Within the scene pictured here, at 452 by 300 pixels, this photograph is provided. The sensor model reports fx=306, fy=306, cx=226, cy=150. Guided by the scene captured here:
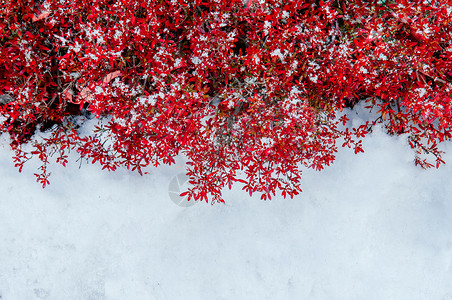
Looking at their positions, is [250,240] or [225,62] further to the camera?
[250,240]

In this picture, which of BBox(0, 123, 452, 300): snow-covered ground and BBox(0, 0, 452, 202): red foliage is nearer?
BBox(0, 0, 452, 202): red foliage

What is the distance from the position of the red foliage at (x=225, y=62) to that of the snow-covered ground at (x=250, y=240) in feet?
3.31

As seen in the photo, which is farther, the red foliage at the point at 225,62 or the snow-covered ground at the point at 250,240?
the snow-covered ground at the point at 250,240

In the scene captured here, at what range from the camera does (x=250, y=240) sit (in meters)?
4.15

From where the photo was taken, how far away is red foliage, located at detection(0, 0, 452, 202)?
9.18 feet

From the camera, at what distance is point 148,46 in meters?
2.87

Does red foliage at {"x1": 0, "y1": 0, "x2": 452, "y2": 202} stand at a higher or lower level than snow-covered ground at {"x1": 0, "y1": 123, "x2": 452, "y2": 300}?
higher

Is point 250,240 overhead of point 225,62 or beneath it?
beneath

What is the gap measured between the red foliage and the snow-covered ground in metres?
1.01

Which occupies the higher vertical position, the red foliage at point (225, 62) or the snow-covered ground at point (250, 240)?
the red foliage at point (225, 62)

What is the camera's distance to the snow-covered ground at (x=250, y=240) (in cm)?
411

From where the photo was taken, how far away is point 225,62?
9.61 ft

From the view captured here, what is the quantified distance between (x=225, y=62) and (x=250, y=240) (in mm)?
2422

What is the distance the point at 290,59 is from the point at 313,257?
105 inches
